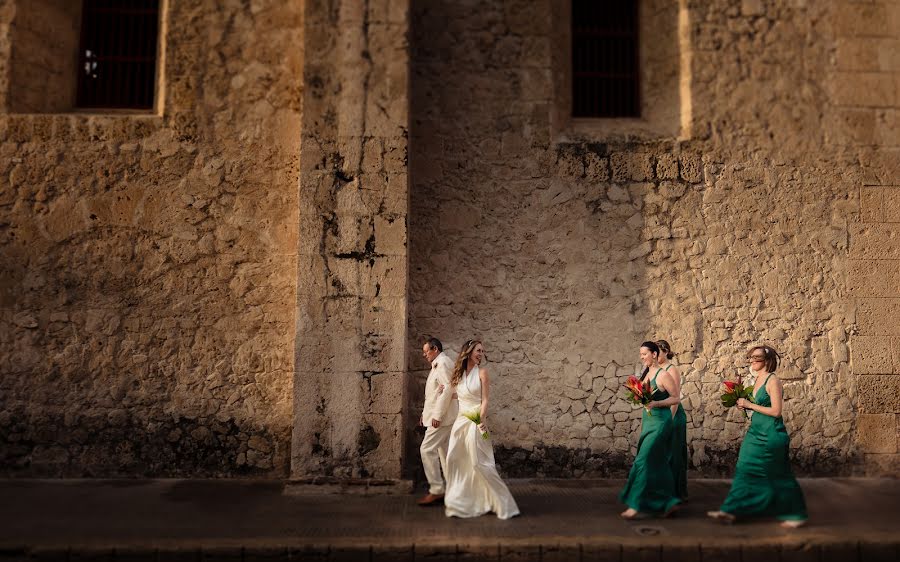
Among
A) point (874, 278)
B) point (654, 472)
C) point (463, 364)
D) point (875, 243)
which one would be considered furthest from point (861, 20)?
point (463, 364)

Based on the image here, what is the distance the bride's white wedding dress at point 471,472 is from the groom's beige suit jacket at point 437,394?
18cm

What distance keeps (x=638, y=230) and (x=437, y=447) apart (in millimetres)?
3540

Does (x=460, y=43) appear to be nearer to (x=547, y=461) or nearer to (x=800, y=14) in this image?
(x=800, y=14)

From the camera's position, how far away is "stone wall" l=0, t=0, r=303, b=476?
22.8 ft

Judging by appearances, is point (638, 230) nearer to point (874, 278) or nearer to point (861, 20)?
point (874, 278)

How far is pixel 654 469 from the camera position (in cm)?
553

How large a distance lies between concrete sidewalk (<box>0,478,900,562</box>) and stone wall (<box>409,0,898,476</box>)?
43.6 inches

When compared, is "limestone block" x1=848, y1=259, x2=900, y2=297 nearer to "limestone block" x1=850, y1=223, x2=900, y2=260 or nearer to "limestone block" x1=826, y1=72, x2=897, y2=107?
"limestone block" x1=850, y1=223, x2=900, y2=260

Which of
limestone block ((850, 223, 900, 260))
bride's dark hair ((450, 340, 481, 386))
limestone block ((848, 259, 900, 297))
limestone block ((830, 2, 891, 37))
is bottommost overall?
bride's dark hair ((450, 340, 481, 386))

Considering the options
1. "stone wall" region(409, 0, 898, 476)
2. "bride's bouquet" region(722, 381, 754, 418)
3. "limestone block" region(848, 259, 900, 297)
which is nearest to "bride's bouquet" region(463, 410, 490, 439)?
"stone wall" region(409, 0, 898, 476)

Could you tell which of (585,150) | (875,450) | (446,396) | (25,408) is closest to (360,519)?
(446,396)

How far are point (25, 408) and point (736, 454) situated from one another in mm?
8022

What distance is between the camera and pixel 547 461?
23.5 feet

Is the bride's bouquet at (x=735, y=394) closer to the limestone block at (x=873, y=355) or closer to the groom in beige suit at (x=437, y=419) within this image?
the groom in beige suit at (x=437, y=419)
